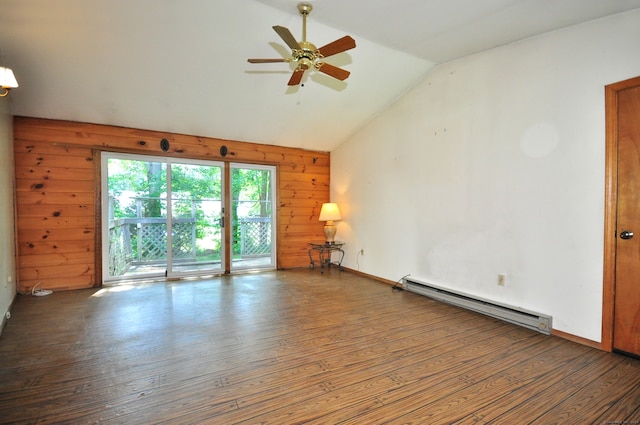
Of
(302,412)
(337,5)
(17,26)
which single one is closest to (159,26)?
(17,26)

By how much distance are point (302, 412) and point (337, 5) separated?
125 inches

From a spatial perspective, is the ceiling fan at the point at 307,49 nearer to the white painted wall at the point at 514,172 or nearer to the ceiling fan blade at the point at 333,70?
the ceiling fan blade at the point at 333,70

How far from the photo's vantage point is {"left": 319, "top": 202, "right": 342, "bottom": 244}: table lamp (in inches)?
222

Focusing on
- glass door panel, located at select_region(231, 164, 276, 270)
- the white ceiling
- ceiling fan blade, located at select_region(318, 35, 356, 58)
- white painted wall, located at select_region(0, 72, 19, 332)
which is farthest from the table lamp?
white painted wall, located at select_region(0, 72, 19, 332)

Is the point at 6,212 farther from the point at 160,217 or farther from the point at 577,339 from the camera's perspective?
the point at 577,339

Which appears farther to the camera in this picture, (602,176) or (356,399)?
(602,176)

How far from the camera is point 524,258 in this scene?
297 cm

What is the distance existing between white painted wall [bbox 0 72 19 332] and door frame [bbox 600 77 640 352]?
5.35 meters

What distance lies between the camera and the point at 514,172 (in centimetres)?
305

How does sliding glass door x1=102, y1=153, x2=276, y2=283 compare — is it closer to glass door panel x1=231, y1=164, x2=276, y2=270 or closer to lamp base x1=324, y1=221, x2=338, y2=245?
glass door panel x1=231, y1=164, x2=276, y2=270

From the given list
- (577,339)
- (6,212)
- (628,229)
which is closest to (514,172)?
(628,229)

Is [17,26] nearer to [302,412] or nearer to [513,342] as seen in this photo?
[302,412]

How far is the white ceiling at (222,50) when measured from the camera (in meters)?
2.63

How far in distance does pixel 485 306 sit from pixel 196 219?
4.42 metres
